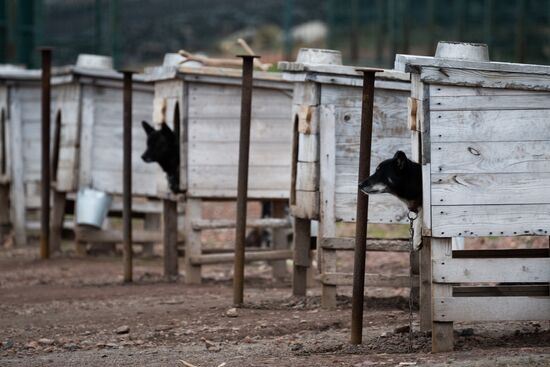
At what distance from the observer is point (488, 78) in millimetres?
7266

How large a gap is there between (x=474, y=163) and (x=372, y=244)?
248 cm

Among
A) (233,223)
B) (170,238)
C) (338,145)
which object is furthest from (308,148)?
(170,238)

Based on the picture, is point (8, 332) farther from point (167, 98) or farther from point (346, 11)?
point (346, 11)

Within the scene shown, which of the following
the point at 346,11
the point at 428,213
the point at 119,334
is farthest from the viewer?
the point at 346,11

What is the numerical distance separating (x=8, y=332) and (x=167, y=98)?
3590mm

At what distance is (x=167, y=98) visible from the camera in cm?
1220

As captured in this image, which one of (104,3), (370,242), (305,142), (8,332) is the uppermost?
(104,3)

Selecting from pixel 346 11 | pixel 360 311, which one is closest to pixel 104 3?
pixel 346 11

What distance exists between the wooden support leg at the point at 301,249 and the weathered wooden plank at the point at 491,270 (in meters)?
3.20

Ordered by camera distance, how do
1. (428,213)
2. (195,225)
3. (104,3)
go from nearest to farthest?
(428,213) < (195,225) < (104,3)

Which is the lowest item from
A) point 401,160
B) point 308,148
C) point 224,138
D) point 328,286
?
point 328,286

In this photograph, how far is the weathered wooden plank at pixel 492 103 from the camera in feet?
23.9

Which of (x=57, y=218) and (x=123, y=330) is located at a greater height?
(x=57, y=218)

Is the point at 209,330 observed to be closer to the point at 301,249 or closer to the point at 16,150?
the point at 301,249
